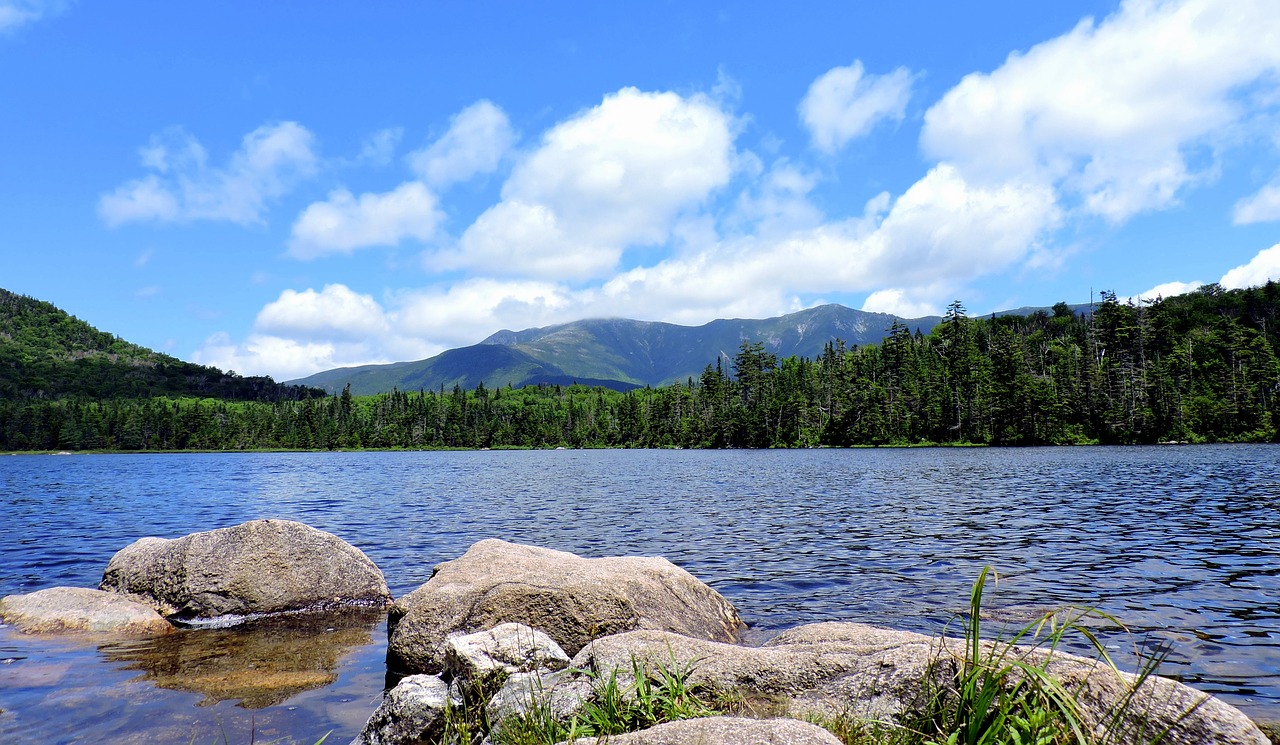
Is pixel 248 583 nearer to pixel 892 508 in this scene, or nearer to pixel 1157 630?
pixel 1157 630

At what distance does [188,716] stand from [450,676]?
14.2 ft

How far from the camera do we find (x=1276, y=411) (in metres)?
114

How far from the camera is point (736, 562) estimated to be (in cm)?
2088

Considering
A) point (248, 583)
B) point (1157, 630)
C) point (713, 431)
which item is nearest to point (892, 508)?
point (1157, 630)

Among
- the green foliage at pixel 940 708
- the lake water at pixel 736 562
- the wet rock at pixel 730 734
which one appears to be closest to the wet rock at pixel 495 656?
the green foliage at pixel 940 708

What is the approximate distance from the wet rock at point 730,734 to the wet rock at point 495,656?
125 inches

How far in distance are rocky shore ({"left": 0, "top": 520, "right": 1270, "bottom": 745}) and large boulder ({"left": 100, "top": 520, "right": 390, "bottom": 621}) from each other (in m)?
0.03

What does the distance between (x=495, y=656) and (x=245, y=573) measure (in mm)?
10264

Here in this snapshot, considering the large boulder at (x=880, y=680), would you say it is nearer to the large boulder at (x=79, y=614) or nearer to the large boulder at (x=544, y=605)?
the large boulder at (x=544, y=605)

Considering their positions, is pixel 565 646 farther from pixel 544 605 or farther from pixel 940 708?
pixel 940 708

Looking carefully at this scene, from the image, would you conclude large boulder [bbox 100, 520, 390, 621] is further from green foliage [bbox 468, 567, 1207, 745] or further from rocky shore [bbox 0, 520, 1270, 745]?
green foliage [bbox 468, 567, 1207, 745]

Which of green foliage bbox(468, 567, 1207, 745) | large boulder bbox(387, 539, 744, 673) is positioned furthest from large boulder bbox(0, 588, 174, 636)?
green foliage bbox(468, 567, 1207, 745)

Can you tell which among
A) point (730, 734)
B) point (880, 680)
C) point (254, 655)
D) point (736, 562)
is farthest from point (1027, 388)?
point (730, 734)

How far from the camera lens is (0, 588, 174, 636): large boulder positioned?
1384cm
